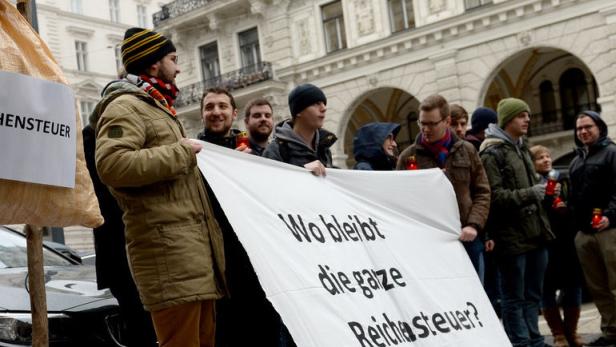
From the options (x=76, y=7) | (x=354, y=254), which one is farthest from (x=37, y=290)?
(x=76, y=7)

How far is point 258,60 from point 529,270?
71.1ft

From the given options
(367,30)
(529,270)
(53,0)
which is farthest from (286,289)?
(53,0)

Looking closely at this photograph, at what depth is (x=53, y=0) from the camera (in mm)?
38906

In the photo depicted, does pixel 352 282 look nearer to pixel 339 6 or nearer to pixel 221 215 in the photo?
pixel 221 215

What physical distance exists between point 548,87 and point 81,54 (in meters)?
25.0

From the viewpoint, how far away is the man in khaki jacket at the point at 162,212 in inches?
132

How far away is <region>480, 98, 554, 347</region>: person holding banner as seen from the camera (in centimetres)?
567

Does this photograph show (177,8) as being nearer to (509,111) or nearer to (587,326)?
(587,326)

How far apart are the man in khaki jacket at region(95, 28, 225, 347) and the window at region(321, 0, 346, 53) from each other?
68.8 feet

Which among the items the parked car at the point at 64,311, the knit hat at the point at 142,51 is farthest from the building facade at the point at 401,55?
the knit hat at the point at 142,51

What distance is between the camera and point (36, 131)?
2.99 metres

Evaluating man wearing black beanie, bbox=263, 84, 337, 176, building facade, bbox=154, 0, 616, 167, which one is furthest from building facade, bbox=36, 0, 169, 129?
man wearing black beanie, bbox=263, 84, 337, 176

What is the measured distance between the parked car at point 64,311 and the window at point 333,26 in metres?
20.3

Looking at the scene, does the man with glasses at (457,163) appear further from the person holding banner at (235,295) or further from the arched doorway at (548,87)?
the arched doorway at (548,87)
